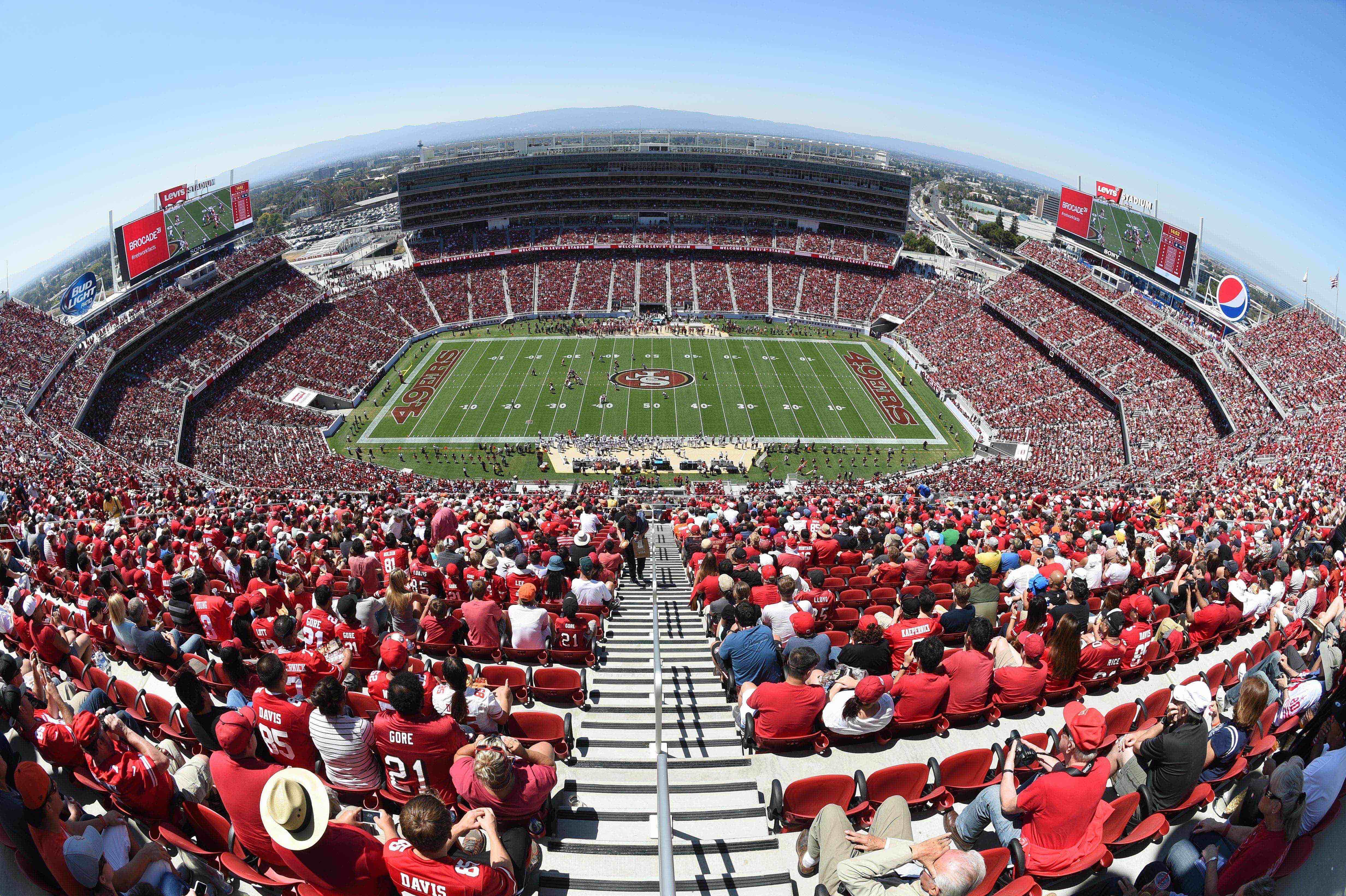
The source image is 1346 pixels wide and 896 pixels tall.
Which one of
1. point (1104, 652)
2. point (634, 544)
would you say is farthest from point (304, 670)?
point (634, 544)

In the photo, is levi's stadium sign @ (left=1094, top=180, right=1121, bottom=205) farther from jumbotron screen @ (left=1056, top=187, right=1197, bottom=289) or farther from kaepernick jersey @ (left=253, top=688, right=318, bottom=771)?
kaepernick jersey @ (left=253, top=688, right=318, bottom=771)

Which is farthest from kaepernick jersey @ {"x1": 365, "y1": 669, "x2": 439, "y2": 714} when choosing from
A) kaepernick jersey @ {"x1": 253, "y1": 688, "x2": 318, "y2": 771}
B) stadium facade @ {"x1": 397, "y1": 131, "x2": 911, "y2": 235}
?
A: stadium facade @ {"x1": 397, "y1": 131, "x2": 911, "y2": 235}

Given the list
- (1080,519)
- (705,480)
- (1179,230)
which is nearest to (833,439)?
(705,480)

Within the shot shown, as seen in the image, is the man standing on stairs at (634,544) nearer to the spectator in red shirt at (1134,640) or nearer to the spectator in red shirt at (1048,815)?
the spectator in red shirt at (1134,640)

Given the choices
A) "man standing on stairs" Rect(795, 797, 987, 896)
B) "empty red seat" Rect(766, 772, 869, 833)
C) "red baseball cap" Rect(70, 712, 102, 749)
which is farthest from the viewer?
"empty red seat" Rect(766, 772, 869, 833)

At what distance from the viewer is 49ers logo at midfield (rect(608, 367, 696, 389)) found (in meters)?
49.6

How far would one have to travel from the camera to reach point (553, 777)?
5.33 meters

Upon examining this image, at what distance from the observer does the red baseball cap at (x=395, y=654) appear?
6645mm

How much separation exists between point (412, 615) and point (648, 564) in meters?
10.5

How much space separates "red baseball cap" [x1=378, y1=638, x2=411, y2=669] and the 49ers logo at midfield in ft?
140

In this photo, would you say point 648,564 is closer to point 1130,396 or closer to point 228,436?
point 228,436

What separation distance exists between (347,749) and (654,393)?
142ft

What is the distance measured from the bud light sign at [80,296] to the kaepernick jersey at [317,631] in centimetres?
4795

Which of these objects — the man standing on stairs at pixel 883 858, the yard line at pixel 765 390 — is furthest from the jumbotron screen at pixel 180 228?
the man standing on stairs at pixel 883 858
